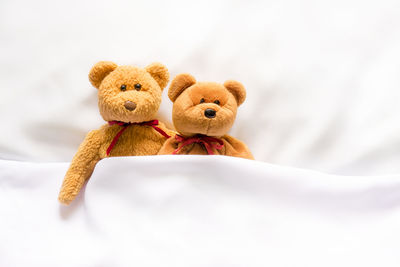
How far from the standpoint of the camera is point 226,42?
82 centimetres

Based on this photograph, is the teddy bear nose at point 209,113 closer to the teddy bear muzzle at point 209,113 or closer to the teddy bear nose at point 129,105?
the teddy bear muzzle at point 209,113

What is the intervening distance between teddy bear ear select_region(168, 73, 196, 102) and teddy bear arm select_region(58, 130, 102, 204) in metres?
0.22

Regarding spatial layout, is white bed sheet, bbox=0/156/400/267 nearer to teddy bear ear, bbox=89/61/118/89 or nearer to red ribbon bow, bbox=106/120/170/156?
red ribbon bow, bbox=106/120/170/156

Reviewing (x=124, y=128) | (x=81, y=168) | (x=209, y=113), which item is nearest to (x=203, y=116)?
(x=209, y=113)

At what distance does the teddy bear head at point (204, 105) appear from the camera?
62cm

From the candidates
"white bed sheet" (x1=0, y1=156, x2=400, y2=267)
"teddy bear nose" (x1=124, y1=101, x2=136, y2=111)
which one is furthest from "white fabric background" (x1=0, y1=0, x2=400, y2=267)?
"teddy bear nose" (x1=124, y1=101, x2=136, y2=111)

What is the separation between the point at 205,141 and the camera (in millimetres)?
678

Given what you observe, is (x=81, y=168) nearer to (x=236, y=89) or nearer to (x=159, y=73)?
(x=159, y=73)

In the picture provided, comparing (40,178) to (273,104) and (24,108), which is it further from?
(273,104)

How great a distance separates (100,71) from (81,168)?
0.77 ft

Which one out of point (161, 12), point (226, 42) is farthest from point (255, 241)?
point (161, 12)

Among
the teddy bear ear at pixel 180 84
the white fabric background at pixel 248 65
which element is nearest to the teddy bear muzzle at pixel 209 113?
the teddy bear ear at pixel 180 84

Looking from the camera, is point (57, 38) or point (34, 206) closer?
point (34, 206)

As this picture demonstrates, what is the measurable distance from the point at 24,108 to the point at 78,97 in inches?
6.4
